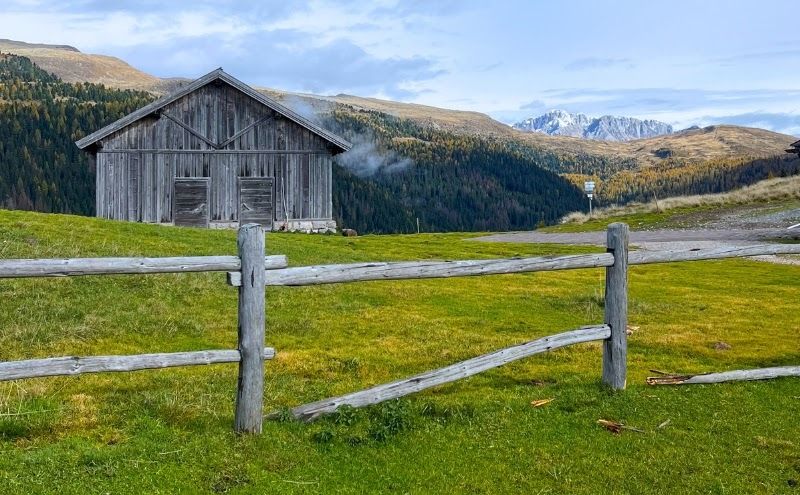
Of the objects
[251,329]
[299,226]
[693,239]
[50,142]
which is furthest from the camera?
[50,142]

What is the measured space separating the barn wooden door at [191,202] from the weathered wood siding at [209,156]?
282 millimetres

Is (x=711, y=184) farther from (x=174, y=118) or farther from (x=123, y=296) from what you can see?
(x=123, y=296)

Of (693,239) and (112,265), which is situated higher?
(112,265)

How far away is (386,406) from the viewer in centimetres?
747

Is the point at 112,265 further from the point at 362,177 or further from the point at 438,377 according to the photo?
the point at 362,177

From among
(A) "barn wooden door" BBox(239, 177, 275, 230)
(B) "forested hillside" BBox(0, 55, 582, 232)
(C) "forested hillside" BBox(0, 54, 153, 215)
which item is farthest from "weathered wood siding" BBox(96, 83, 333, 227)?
(B) "forested hillside" BBox(0, 55, 582, 232)

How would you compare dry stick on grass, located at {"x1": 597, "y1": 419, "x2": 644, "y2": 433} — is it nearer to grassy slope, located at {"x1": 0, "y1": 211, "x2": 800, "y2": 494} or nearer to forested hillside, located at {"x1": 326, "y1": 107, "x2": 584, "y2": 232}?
grassy slope, located at {"x1": 0, "y1": 211, "x2": 800, "y2": 494}

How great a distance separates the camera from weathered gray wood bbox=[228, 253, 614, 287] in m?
6.93

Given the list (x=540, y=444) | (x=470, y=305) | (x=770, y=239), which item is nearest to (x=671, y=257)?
(x=540, y=444)

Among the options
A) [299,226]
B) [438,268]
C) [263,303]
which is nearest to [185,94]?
[299,226]

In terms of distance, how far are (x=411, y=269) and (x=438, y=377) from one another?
1.31 meters

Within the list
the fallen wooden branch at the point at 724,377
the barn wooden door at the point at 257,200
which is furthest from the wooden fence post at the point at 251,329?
the barn wooden door at the point at 257,200

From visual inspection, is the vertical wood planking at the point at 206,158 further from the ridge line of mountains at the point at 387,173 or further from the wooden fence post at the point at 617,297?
the ridge line of mountains at the point at 387,173

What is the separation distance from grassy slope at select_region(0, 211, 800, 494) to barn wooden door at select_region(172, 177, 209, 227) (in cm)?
1709
